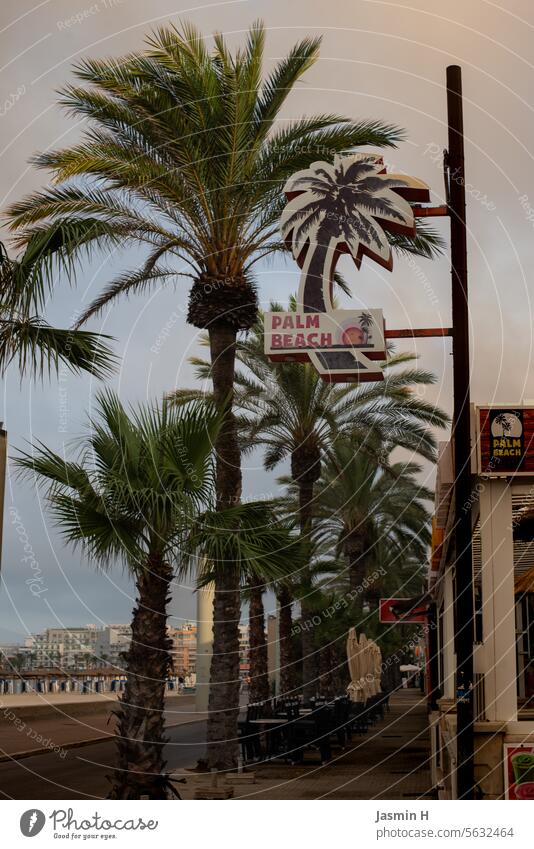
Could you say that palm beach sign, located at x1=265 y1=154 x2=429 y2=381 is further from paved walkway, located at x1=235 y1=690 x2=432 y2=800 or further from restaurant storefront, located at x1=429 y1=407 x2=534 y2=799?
paved walkway, located at x1=235 y1=690 x2=432 y2=800

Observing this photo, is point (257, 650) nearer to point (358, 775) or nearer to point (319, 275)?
point (358, 775)

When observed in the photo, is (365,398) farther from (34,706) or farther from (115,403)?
(115,403)

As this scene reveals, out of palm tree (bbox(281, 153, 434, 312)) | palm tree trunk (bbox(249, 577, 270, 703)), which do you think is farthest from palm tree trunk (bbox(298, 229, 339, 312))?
palm tree trunk (bbox(249, 577, 270, 703))

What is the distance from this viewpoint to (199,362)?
2912 centimetres

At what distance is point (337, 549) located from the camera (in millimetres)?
44031

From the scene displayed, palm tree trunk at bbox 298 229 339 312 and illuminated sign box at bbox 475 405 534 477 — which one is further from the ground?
palm tree trunk at bbox 298 229 339 312

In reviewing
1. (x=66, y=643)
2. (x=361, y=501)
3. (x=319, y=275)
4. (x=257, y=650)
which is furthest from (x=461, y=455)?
(x=66, y=643)

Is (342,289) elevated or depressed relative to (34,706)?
elevated

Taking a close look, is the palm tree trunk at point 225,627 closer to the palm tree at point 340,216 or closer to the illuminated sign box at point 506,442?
the palm tree at point 340,216

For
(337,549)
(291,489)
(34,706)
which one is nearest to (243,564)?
(34,706)

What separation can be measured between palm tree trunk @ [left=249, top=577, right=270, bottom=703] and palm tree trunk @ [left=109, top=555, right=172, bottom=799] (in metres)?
11.7

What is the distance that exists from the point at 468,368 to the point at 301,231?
4176 mm

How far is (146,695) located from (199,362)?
58.8ft

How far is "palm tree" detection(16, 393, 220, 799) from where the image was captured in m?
11.7
